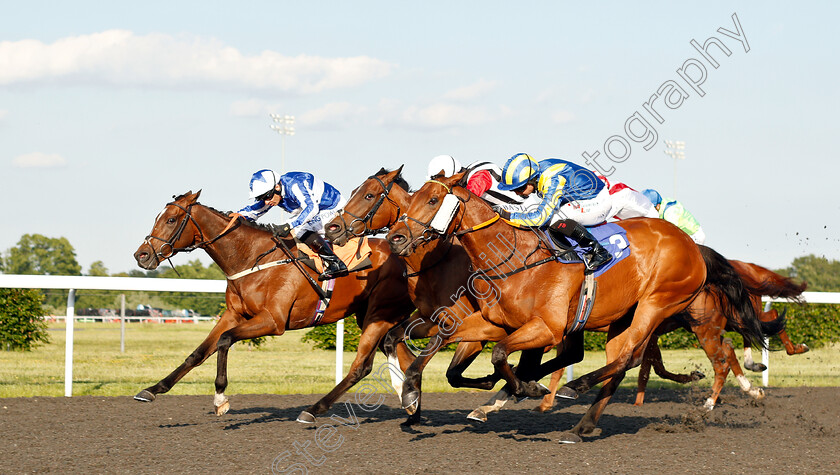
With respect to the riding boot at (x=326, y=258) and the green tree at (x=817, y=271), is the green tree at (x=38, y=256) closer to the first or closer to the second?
the green tree at (x=817, y=271)

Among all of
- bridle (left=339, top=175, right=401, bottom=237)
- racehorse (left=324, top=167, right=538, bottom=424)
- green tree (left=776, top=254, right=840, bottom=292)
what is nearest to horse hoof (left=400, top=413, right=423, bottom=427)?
racehorse (left=324, top=167, right=538, bottom=424)

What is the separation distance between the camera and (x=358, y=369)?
6020 mm

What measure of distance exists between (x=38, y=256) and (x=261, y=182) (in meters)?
50.7

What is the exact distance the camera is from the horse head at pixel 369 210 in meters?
5.29

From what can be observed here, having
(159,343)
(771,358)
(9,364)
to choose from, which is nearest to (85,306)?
(159,343)

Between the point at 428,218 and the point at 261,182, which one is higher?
the point at 261,182

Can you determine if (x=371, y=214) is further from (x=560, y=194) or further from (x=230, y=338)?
(x=230, y=338)

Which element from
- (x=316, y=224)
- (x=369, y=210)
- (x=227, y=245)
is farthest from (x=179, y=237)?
(x=369, y=210)

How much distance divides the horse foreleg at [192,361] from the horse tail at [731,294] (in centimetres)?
379

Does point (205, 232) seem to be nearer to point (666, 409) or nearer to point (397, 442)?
point (397, 442)

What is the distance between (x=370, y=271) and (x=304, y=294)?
1.83 ft

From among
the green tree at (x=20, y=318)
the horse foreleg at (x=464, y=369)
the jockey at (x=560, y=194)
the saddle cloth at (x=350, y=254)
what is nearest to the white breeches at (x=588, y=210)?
the jockey at (x=560, y=194)

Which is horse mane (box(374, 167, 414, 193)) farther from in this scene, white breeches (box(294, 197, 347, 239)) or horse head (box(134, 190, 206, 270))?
horse head (box(134, 190, 206, 270))

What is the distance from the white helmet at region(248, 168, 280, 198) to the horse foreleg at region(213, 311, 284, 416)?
0.94 m
